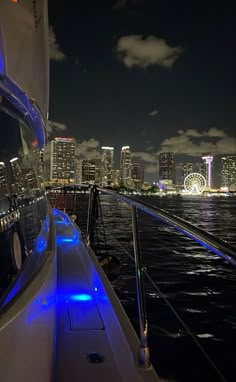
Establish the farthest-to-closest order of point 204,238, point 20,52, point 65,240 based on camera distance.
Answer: point 65,240
point 20,52
point 204,238

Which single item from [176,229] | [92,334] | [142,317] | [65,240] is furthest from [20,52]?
[65,240]

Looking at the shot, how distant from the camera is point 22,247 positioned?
4.56 ft

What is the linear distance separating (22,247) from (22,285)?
190 mm

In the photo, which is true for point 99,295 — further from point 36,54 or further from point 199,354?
point 199,354

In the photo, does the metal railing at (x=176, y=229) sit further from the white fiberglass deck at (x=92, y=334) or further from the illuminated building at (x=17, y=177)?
the illuminated building at (x=17, y=177)

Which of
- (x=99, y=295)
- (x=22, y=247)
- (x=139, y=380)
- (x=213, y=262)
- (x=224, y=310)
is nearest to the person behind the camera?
(x=22, y=247)

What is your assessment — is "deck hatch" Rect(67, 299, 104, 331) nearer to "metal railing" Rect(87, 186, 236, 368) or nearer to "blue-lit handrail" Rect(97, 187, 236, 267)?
"metal railing" Rect(87, 186, 236, 368)

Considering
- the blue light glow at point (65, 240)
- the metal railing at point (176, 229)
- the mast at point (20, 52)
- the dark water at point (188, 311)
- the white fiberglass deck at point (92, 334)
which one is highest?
the mast at point (20, 52)

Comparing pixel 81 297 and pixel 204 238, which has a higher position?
pixel 204 238

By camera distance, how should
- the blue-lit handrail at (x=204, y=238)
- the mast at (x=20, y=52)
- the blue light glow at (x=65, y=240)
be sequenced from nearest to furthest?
the blue-lit handrail at (x=204, y=238), the mast at (x=20, y=52), the blue light glow at (x=65, y=240)

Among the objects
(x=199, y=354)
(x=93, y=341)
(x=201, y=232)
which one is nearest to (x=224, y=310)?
(x=199, y=354)

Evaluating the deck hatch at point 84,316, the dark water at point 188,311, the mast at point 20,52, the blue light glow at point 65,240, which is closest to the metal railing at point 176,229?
the deck hatch at point 84,316

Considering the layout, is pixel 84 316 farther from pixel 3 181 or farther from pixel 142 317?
pixel 3 181

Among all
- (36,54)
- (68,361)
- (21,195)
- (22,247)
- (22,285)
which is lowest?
(68,361)
